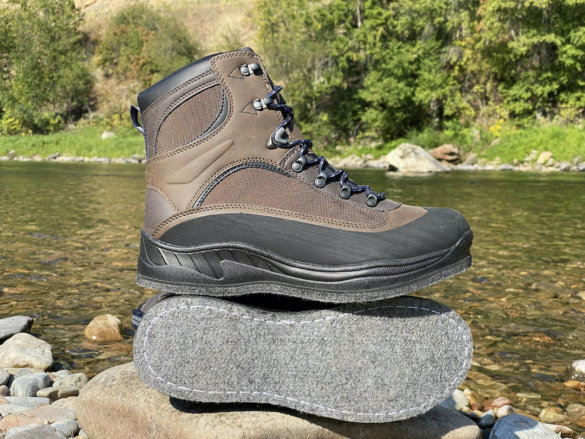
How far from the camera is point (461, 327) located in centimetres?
246

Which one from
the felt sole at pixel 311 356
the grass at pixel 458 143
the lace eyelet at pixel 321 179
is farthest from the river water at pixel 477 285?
the grass at pixel 458 143

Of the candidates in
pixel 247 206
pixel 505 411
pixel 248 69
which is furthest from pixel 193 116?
pixel 505 411

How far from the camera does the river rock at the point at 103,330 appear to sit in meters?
4.04

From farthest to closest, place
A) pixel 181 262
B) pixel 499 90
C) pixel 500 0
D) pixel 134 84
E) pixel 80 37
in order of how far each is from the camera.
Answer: pixel 80 37, pixel 134 84, pixel 499 90, pixel 500 0, pixel 181 262

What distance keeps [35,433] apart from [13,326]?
174 cm

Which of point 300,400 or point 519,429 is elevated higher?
point 300,400

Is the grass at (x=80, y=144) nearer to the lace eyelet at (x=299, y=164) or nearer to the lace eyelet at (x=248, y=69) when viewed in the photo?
the lace eyelet at (x=248, y=69)

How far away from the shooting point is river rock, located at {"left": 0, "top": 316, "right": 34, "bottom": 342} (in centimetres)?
389

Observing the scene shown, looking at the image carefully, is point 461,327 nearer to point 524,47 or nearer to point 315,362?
point 315,362

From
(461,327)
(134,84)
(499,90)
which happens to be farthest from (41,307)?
(134,84)

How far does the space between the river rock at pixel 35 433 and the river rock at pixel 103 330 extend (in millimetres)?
1501

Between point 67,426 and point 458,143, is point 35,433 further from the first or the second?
point 458,143

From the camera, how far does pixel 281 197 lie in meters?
2.60

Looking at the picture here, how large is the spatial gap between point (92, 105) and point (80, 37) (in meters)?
7.79
